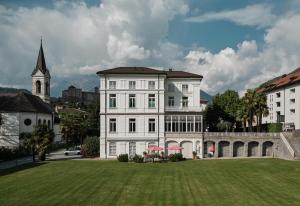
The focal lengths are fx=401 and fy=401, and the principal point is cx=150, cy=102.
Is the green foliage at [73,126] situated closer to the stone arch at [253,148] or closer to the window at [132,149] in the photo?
the window at [132,149]

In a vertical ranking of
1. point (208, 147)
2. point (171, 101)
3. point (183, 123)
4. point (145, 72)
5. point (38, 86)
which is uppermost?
point (38, 86)

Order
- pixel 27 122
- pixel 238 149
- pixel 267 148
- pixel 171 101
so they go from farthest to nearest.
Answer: pixel 27 122 < pixel 171 101 < pixel 267 148 < pixel 238 149

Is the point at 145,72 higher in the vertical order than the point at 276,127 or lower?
higher

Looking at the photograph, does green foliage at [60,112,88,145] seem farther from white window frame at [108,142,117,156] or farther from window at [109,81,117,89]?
window at [109,81,117,89]

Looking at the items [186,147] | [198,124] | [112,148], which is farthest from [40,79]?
[198,124]

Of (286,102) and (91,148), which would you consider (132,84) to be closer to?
(91,148)

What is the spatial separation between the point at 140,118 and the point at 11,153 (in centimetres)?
2203

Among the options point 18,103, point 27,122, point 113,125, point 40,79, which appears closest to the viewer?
point 113,125

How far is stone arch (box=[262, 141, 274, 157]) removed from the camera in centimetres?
6456

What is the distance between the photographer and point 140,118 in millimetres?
63250

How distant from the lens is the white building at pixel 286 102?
6825 cm

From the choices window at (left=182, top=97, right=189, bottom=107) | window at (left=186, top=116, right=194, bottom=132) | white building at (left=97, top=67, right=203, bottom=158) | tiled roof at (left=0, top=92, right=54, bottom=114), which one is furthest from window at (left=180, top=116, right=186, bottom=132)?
tiled roof at (left=0, top=92, right=54, bottom=114)

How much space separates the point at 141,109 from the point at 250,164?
19.9 m

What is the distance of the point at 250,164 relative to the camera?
50.8 m
